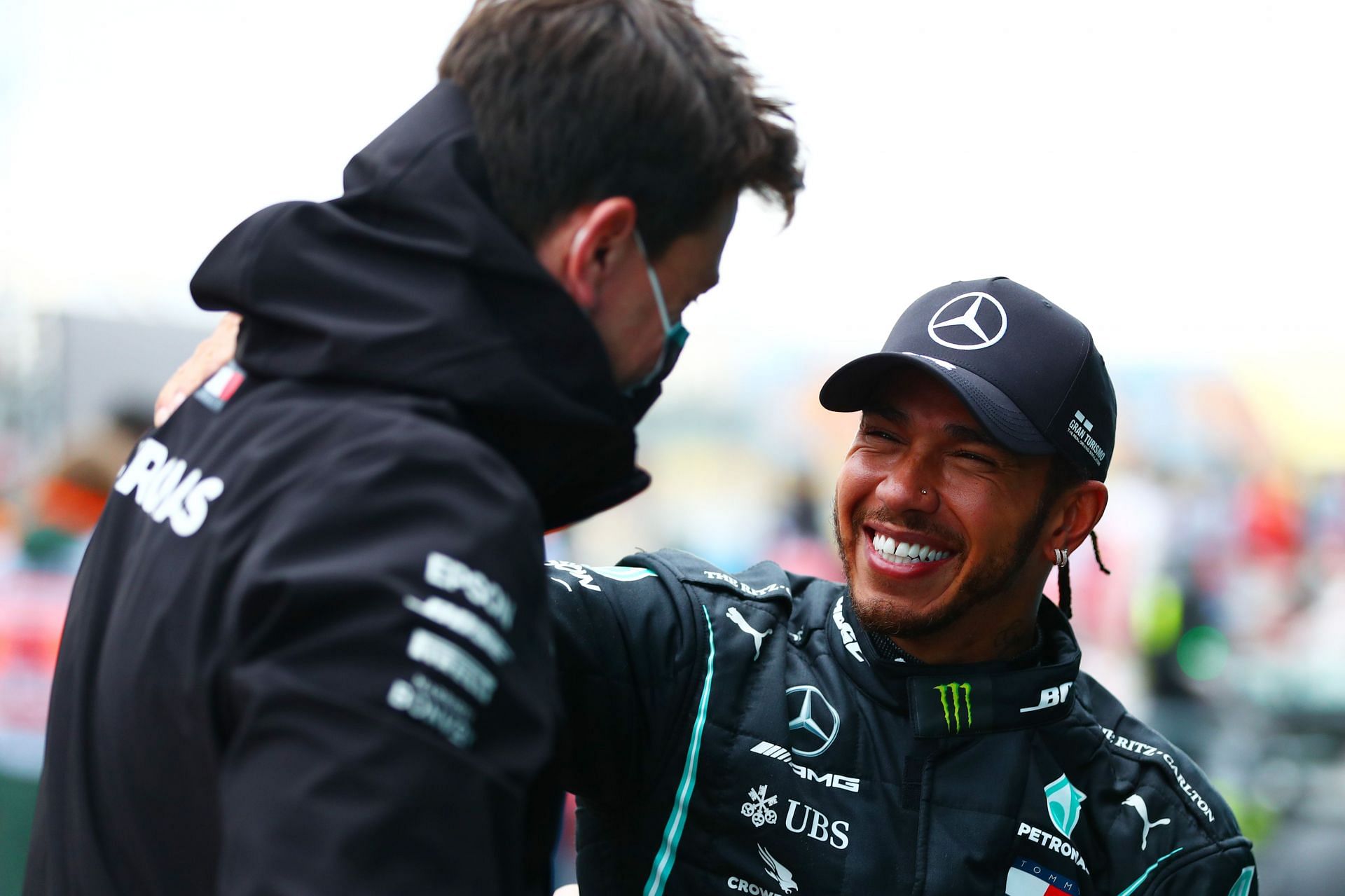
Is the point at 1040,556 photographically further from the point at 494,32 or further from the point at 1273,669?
the point at 1273,669

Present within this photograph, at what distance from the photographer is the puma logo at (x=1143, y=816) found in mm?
1815

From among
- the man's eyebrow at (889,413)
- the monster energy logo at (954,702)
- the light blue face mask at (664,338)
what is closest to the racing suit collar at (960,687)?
the monster energy logo at (954,702)

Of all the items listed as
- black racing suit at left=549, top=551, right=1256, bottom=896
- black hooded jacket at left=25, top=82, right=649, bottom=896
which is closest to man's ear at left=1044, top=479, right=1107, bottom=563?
black racing suit at left=549, top=551, right=1256, bottom=896

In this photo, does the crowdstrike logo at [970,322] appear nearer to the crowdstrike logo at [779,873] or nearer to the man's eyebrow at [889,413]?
the man's eyebrow at [889,413]

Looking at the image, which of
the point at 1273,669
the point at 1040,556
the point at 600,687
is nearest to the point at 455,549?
the point at 600,687

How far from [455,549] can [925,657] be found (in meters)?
1.28

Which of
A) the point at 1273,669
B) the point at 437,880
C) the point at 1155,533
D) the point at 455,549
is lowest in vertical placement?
the point at 1273,669

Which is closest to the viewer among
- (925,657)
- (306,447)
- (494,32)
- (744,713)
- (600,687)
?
(306,447)

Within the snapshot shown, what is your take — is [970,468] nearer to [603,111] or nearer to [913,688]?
[913,688]

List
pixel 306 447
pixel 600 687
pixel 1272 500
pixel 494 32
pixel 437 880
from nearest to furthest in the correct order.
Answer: pixel 437 880
pixel 306 447
pixel 494 32
pixel 600 687
pixel 1272 500

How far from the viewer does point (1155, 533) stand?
6.40m

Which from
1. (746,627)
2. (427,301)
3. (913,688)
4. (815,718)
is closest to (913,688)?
(913,688)

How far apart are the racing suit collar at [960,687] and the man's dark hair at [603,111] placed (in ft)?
3.23

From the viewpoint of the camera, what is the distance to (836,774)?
1.85 meters
